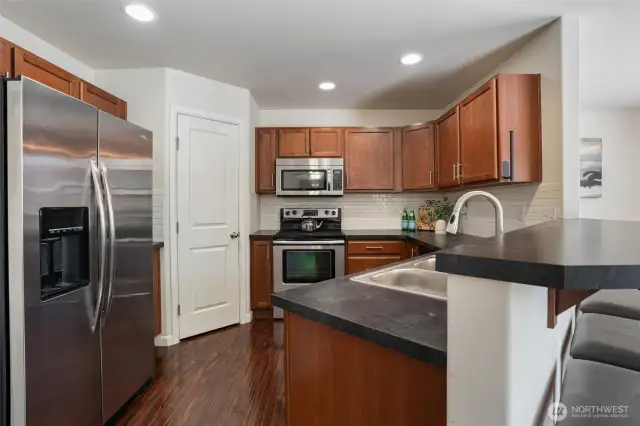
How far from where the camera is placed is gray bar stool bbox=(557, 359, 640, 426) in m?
0.68

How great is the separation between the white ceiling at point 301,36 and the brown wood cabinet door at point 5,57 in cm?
37

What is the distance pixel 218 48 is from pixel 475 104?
6.49 feet

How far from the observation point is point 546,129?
2164 mm

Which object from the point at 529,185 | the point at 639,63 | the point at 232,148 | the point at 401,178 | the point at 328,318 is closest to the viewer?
the point at 328,318

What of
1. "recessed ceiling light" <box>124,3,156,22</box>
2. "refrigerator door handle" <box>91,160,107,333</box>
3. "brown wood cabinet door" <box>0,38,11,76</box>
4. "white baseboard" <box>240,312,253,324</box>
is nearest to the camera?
"refrigerator door handle" <box>91,160,107,333</box>

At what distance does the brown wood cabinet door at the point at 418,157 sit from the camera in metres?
3.59

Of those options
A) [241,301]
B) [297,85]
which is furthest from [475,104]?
[241,301]

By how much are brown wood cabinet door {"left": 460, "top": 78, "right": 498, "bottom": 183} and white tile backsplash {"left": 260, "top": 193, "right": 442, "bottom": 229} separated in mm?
1303

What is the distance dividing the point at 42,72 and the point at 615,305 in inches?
130

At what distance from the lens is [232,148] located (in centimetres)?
326

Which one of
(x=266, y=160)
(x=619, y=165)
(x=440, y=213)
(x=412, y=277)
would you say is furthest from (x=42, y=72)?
(x=619, y=165)

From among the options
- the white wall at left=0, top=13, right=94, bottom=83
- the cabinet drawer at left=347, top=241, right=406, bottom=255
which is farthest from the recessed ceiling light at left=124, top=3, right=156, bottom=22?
the cabinet drawer at left=347, top=241, right=406, bottom=255

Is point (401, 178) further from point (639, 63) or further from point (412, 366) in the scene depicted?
point (412, 366)

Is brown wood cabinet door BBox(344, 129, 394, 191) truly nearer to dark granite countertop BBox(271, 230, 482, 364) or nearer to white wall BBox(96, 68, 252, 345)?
white wall BBox(96, 68, 252, 345)
